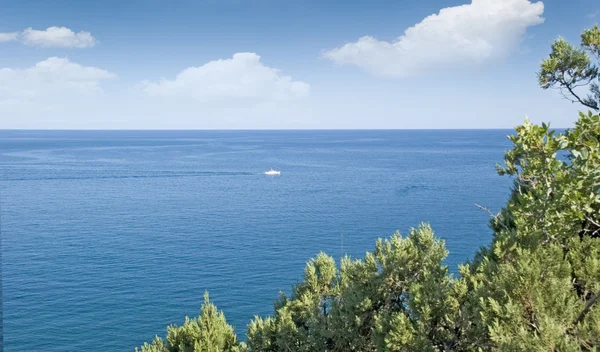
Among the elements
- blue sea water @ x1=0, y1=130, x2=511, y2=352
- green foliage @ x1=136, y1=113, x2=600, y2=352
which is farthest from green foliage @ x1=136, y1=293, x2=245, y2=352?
blue sea water @ x1=0, y1=130, x2=511, y2=352

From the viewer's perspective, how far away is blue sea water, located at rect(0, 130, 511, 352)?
1823 inches

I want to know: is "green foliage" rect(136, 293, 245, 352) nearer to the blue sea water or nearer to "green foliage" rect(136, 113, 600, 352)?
"green foliage" rect(136, 113, 600, 352)

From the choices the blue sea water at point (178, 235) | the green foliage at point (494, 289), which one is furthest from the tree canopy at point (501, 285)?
the blue sea water at point (178, 235)

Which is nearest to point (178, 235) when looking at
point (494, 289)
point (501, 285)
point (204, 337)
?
point (204, 337)

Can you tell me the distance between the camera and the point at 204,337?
2384 cm

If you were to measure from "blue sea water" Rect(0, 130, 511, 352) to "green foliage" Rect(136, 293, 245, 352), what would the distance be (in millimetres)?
18878

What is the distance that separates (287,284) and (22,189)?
263ft

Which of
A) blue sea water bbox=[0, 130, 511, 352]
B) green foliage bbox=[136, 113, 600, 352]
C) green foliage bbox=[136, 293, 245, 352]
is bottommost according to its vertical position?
blue sea water bbox=[0, 130, 511, 352]

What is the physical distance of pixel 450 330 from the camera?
17.3 m

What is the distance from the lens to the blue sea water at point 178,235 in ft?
152

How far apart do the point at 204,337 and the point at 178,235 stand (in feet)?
157

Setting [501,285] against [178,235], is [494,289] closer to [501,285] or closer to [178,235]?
[501,285]

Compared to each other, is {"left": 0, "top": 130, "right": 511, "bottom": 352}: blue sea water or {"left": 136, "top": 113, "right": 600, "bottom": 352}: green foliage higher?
{"left": 136, "top": 113, "right": 600, "bottom": 352}: green foliage

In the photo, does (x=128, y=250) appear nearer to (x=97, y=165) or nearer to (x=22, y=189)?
(x=22, y=189)
